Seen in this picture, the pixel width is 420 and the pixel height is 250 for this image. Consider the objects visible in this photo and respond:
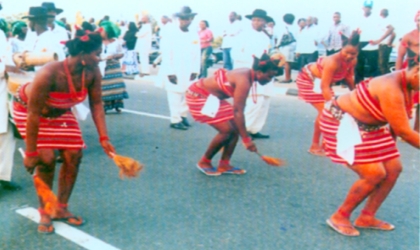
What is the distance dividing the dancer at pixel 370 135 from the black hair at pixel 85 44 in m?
1.84

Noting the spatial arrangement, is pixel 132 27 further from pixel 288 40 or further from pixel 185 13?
pixel 185 13

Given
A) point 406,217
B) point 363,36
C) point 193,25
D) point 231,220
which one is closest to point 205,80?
point 231,220

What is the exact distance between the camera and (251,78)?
16.3 feet

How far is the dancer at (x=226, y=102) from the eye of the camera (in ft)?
16.1

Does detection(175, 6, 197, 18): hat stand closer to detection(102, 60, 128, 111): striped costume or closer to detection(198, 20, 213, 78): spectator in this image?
detection(102, 60, 128, 111): striped costume

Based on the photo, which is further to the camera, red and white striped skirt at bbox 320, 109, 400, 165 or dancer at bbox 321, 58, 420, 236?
red and white striped skirt at bbox 320, 109, 400, 165

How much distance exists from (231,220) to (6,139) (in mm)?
2236

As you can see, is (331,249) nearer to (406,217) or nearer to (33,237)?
(406,217)

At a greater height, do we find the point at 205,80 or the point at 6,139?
the point at 205,80

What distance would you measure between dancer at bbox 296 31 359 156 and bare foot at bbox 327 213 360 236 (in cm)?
183

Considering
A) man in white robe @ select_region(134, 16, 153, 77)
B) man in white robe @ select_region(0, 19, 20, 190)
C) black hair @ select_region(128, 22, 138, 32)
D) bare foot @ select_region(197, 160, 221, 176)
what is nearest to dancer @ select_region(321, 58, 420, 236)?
bare foot @ select_region(197, 160, 221, 176)

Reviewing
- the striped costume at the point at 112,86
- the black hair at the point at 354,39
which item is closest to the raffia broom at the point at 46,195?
the black hair at the point at 354,39

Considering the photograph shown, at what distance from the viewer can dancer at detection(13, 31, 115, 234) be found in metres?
3.56

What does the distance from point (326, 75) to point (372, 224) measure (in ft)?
6.68
